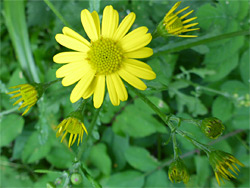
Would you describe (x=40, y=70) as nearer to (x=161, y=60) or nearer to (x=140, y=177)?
(x=161, y=60)

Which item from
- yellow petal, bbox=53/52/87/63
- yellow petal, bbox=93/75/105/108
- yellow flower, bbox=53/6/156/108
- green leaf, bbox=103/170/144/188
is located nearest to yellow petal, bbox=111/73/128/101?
yellow flower, bbox=53/6/156/108

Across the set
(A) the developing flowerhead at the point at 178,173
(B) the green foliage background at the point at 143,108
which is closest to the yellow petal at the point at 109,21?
(B) the green foliage background at the point at 143,108

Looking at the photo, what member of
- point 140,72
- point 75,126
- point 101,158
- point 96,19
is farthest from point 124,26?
point 101,158

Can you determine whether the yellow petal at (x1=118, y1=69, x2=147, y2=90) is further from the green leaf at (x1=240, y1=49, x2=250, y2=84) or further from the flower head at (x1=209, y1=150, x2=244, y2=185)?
the green leaf at (x1=240, y1=49, x2=250, y2=84)

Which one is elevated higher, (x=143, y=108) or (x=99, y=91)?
(x=99, y=91)

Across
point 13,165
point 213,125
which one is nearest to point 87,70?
point 213,125

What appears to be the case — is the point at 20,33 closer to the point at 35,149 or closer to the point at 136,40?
the point at 35,149
